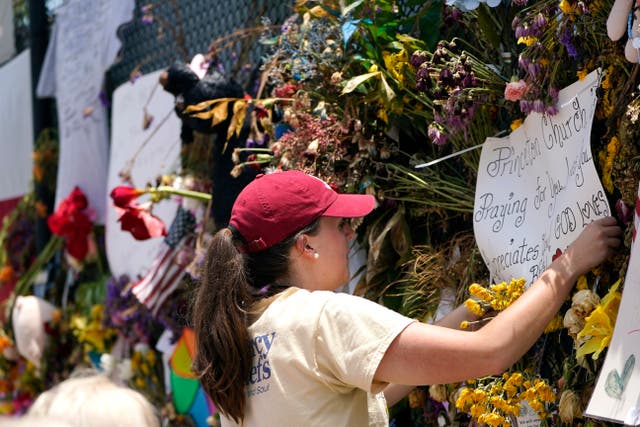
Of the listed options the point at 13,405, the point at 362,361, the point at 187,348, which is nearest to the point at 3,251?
the point at 13,405

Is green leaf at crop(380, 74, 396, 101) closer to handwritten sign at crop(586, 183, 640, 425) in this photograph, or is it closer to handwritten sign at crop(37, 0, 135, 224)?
handwritten sign at crop(586, 183, 640, 425)

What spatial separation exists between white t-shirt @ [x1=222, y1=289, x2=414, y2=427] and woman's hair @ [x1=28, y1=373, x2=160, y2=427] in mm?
304

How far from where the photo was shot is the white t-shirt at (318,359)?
1872 millimetres

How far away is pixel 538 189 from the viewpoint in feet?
7.38

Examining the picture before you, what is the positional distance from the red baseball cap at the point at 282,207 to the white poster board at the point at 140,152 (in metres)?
1.92

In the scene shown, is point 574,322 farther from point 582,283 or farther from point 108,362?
point 108,362

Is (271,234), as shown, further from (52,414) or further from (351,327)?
(52,414)

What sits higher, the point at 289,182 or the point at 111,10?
the point at 111,10

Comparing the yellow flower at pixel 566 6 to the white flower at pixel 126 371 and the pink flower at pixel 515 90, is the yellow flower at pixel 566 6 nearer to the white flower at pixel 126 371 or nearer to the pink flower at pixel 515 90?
the pink flower at pixel 515 90

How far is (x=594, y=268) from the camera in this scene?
202 cm

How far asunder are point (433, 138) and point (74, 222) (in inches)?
117

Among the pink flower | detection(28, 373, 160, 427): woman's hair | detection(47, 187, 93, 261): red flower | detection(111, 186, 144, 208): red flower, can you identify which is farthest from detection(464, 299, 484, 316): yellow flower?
detection(47, 187, 93, 261): red flower

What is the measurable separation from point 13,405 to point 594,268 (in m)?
4.55

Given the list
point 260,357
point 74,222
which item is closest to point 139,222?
point 74,222
